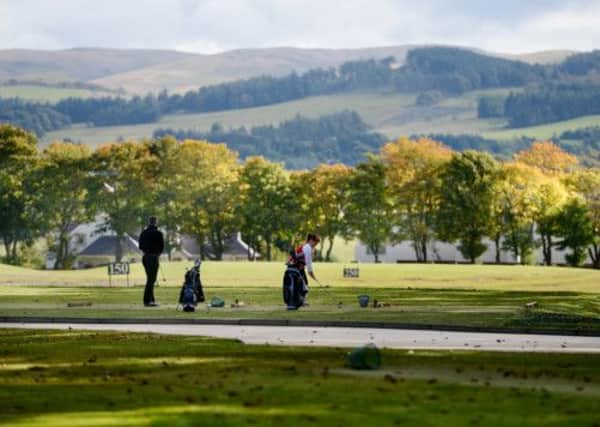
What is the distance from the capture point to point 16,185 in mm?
144875

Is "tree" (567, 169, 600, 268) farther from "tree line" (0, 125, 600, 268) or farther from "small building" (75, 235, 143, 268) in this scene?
"small building" (75, 235, 143, 268)

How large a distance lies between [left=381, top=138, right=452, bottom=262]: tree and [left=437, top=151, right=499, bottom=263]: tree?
7.57 ft

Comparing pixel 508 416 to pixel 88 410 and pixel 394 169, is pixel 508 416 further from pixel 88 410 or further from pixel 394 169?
pixel 394 169

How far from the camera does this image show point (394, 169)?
6216 inches

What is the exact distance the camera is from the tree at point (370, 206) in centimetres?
15169

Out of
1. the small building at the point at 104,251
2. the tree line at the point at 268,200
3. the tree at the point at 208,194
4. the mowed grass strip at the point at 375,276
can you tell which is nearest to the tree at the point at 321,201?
the tree line at the point at 268,200

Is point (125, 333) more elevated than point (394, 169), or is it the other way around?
point (394, 169)

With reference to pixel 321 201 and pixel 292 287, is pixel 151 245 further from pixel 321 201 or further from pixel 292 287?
pixel 321 201

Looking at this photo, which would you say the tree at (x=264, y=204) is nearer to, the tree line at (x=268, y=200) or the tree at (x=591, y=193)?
the tree line at (x=268, y=200)

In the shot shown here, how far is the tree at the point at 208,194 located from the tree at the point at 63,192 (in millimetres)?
9476

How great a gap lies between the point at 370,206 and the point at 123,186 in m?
24.0

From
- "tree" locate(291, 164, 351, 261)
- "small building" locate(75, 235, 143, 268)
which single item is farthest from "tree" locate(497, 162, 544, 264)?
"small building" locate(75, 235, 143, 268)

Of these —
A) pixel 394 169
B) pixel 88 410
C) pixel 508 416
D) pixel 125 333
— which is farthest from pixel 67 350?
pixel 394 169

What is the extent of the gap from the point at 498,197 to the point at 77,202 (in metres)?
39.6
